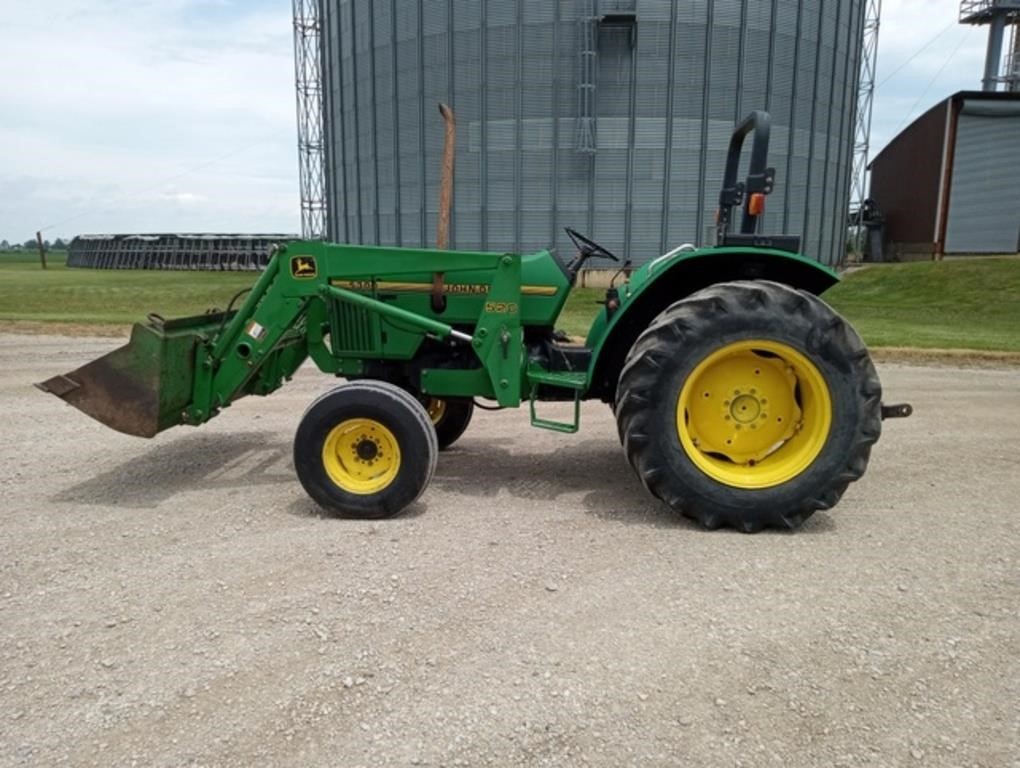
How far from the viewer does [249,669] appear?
2.58m

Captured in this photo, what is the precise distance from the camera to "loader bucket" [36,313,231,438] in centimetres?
418

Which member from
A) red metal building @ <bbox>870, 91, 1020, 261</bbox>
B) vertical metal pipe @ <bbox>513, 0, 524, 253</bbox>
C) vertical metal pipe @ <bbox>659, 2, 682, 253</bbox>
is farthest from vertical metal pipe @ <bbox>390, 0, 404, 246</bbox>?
red metal building @ <bbox>870, 91, 1020, 261</bbox>

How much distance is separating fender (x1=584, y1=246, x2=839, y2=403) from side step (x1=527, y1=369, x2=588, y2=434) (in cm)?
8

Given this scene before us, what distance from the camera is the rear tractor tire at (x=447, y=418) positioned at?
5.33 metres

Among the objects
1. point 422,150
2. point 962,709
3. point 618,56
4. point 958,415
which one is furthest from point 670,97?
point 962,709

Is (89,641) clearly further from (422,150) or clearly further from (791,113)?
(791,113)

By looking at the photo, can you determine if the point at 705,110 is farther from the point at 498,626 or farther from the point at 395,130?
the point at 498,626

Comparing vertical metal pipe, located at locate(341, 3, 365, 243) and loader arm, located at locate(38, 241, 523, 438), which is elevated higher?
vertical metal pipe, located at locate(341, 3, 365, 243)

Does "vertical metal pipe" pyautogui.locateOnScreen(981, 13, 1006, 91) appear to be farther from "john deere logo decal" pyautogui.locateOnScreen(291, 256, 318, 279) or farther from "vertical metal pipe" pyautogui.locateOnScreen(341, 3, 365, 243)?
"john deere logo decal" pyautogui.locateOnScreen(291, 256, 318, 279)

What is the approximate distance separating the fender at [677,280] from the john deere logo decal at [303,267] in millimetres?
1743

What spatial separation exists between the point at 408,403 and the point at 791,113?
67.9 feet

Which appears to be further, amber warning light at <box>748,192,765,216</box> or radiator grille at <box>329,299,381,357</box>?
radiator grille at <box>329,299,381,357</box>

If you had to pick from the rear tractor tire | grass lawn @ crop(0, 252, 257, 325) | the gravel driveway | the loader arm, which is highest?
the loader arm

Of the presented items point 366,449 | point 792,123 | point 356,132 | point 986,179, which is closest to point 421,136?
point 356,132
